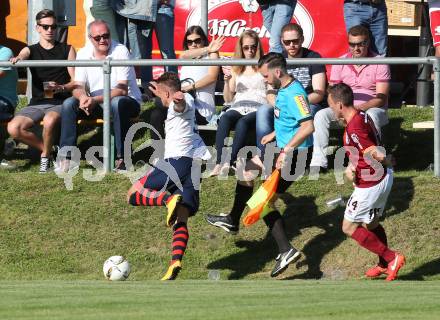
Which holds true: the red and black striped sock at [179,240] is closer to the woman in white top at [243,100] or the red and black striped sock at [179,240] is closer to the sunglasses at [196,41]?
the woman in white top at [243,100]

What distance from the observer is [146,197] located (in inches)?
491

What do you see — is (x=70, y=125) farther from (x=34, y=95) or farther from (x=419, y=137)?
(x=419, y=137)

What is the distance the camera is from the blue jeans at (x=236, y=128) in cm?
1354

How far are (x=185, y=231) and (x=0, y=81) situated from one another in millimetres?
3850

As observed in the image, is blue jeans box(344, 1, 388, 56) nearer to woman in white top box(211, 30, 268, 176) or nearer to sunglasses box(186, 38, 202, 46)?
woman in white top box(211, 30, 268, 176)

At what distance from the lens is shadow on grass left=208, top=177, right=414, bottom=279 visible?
12.8 meters

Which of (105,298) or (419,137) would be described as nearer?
(105,298)

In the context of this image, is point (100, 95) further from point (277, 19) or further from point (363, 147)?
point (363, 147)

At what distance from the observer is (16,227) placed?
1358cm

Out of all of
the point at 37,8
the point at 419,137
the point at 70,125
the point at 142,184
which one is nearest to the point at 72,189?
the point at 70,125

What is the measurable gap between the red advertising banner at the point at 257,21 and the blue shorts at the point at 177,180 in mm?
4844

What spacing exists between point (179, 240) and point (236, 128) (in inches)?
75.7

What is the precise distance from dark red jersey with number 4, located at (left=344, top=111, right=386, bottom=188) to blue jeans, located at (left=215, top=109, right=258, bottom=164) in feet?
6.01

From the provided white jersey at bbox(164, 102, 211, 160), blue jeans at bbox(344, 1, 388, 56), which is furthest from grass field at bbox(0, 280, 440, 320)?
blue jeans at bbox(344, 1, 388, 56)
